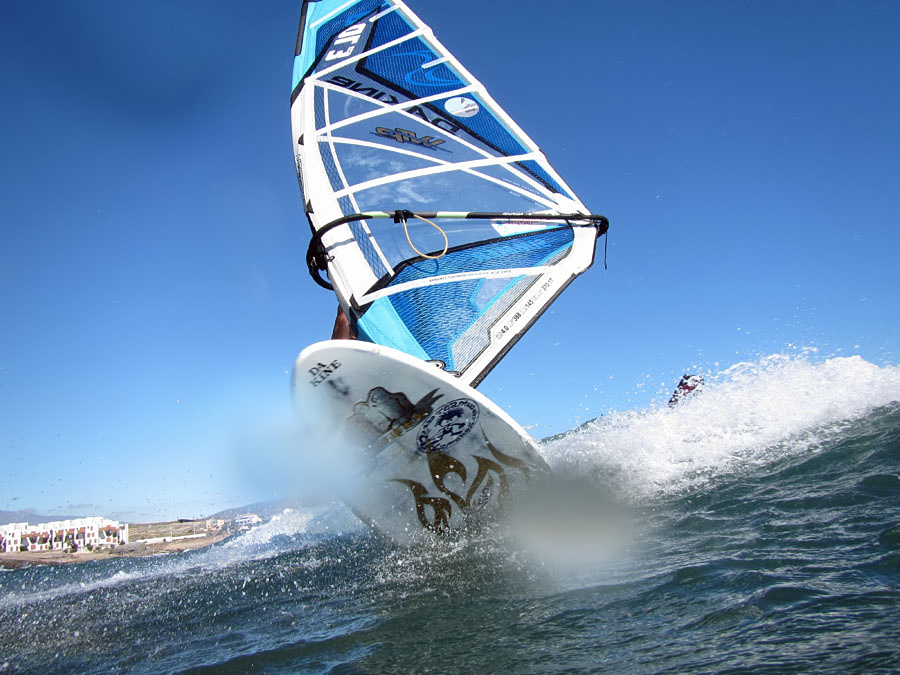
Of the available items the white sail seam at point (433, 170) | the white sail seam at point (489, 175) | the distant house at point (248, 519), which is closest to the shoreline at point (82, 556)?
the distant house at point (248, 519)

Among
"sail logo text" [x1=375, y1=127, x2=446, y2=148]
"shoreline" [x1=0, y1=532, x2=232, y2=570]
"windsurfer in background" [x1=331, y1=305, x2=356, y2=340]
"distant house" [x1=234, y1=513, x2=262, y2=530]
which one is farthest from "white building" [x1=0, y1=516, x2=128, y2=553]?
"sail logo text" [x1=375, y1=127, x2=446, y2=148]

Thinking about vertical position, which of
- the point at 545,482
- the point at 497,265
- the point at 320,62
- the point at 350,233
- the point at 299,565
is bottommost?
the point at 299,565

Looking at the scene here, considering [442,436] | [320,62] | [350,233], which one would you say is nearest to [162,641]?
[442,436]

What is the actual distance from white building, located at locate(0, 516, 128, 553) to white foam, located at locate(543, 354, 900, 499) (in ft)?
244

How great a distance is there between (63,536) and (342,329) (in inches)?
3370

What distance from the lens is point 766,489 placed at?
4.87 metres

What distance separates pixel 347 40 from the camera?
9586 millimetres

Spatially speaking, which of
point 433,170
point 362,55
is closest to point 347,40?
point 362,55

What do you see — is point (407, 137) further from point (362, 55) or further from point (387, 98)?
point (362, 55)

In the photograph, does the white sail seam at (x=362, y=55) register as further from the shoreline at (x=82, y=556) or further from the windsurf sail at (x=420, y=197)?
the shoreline at (x=82, y=556)

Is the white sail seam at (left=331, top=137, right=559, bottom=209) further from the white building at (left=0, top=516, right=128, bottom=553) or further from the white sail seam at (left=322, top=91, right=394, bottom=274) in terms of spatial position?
the white building at (left=0, top=516, right=128, bottom=553)

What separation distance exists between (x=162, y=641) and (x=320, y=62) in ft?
30.7

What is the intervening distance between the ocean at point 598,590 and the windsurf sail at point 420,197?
2642 mm

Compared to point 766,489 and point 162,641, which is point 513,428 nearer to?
point 766,489
